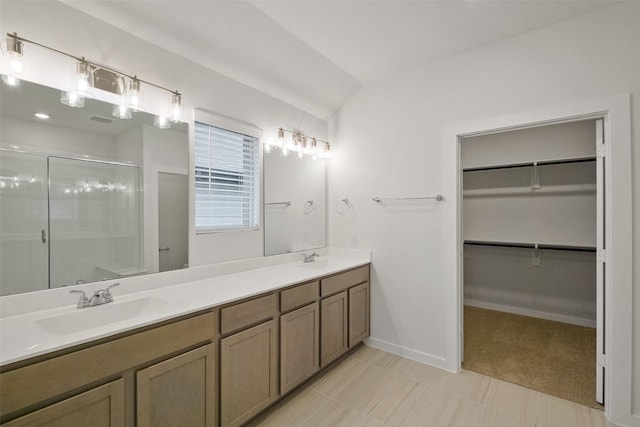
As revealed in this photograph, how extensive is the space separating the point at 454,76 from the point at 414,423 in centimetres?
275

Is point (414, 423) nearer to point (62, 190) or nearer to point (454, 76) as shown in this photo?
point (62, 190)

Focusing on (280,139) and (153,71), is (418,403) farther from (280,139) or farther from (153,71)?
(153,71)

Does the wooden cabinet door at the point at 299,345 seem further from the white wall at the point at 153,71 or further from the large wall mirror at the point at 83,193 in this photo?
the large wall mirror at the point at 83,193

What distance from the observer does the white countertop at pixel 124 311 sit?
1147mm

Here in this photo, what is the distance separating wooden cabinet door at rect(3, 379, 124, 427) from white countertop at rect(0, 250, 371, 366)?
22 cm

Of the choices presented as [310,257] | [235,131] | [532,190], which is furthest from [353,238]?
[532,190]

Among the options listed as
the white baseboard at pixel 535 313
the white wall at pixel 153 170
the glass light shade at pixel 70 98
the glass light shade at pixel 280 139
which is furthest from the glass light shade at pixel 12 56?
the white baseboard at pixel 535 313

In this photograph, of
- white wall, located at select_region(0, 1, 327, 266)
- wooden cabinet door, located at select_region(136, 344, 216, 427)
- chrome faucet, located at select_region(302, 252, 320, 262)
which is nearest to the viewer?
wooden cabinet door, located at select_region(136, 344, 216, 427)

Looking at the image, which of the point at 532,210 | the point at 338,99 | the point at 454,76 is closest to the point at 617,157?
the point at 454,76

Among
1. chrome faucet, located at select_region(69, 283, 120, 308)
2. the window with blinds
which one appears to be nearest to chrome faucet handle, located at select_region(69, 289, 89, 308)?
chrome faucet, located at select_region(69, 283, 120, 308)

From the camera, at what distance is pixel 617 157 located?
6.23 feet

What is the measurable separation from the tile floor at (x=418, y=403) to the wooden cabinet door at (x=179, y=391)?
0.56 metres

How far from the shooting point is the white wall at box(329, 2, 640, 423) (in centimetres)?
196

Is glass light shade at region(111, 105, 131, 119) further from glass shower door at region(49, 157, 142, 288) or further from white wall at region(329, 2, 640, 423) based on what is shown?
white wall at region(329, 2, 640, 423)
